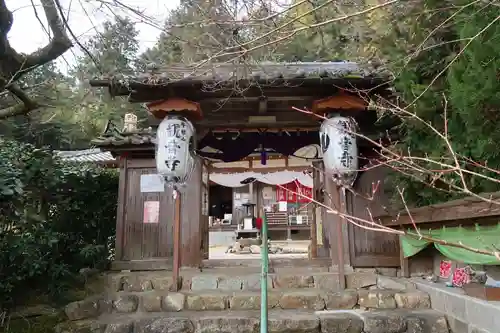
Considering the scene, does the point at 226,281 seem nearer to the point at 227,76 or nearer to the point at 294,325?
the point at 294,325

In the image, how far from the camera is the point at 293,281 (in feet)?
19.8

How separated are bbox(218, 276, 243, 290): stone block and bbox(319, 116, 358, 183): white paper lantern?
2260mm

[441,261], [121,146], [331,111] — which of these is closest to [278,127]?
[331,111]

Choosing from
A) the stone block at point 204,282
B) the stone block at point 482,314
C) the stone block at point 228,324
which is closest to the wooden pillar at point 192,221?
the stone block at point 204,282

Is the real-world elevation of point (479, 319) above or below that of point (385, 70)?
below

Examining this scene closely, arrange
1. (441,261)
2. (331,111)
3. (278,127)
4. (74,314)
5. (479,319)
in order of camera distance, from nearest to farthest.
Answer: (479,319), (74,314), (441,261), (331,111), (278,127)

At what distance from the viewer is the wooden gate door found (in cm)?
667

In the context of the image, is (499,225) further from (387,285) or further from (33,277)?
(33,277)

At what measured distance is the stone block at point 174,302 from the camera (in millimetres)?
5426

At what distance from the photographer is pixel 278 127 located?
732cm

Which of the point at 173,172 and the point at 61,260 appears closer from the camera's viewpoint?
the point at 173,172

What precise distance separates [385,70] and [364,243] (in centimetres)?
305

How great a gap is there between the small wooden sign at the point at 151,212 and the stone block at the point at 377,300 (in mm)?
3884

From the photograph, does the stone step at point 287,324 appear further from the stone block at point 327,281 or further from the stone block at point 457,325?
the stone block at point 327,281
